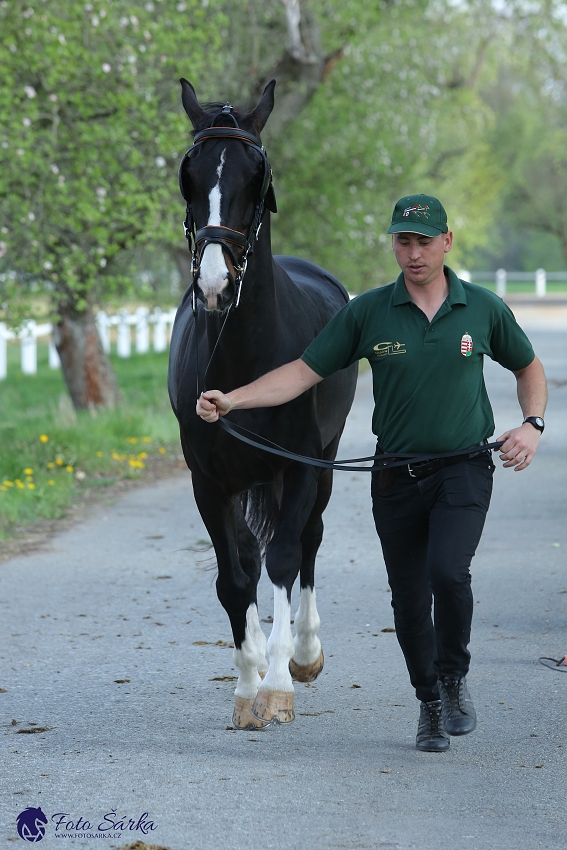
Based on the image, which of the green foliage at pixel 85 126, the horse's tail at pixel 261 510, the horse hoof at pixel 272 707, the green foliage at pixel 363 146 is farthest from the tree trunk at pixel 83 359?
the horse hoof at pixel 272 707

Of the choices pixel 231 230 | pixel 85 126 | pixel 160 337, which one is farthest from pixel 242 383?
pixel 160 337

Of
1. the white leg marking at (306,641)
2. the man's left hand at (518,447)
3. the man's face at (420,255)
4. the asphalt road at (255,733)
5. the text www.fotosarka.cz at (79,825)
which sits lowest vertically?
the asphalt road at (255,733)

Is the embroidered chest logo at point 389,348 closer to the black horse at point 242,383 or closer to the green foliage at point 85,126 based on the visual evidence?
the black horse at point 242,383

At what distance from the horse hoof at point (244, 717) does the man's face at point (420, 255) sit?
1.90m

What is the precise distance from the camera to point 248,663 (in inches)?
201

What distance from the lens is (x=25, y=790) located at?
4113 millimetres

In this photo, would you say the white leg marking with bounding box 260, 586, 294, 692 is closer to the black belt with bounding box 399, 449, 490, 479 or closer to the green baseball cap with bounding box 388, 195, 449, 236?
the black belt with bounding box 399, 449, 490, 479

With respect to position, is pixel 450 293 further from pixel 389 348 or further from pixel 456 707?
pixel 456 707

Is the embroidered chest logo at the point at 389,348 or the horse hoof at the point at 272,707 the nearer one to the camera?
the embroidered chest logo at the point at 389,348

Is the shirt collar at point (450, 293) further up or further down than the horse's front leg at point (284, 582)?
further up

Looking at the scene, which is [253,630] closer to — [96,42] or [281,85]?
[96,42]

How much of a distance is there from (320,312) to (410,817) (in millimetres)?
2878

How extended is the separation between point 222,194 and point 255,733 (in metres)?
2.17

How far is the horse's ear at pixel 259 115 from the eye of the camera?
16.1ft
